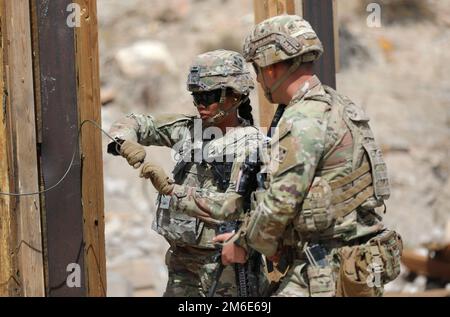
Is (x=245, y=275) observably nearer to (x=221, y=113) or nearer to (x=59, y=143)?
(x=221, y=113)

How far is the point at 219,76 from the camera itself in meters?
5.88

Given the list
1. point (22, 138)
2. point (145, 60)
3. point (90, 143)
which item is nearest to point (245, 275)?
point (90, 143)

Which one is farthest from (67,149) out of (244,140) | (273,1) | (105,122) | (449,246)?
(105,122)

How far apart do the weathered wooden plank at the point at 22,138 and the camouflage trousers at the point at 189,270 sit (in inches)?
33.6

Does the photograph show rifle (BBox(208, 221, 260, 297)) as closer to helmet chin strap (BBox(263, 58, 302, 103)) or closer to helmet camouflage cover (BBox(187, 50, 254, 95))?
helmet camouflage cover (BBox(187, 50, 254, 95))

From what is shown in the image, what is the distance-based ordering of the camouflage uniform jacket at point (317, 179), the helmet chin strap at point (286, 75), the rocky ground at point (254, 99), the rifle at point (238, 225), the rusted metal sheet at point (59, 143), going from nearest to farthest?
1. the camouflage uniform jacket at point (317, 179)
2. the helmet chin strap at point (286, 75)
3. the rifle at point (238, 225)
4. the rusted metal sheet at point (59, 143)
5. the rocky ground at point (254, 99)

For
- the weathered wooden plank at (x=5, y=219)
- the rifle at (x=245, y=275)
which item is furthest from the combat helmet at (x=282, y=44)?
the weathered wooden plank at (x=5, y=219)

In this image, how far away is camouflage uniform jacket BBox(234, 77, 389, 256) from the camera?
4.79 meters

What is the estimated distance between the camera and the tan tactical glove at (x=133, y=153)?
5.62 m

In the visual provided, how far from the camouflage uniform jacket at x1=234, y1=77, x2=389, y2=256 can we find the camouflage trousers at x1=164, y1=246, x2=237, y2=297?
854 mm

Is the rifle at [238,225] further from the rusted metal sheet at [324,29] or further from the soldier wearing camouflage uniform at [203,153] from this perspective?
the rusted metal sheet at [324,29]

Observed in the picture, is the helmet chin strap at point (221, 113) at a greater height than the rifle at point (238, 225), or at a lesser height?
greater

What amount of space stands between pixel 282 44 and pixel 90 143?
72.0 inches

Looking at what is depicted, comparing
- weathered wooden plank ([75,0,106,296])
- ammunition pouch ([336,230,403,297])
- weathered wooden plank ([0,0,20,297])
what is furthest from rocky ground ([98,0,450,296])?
ammunition pouch ([336,230,403,297])
